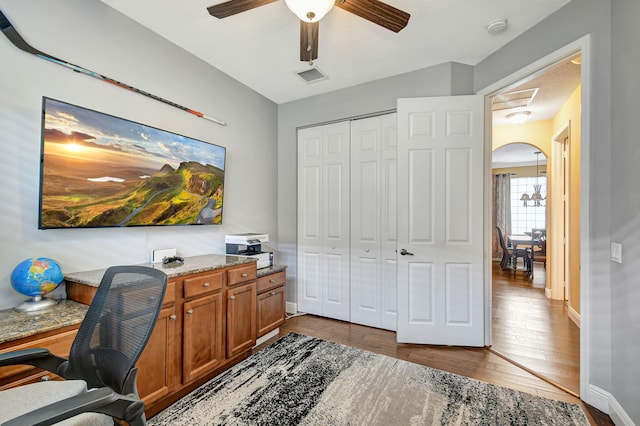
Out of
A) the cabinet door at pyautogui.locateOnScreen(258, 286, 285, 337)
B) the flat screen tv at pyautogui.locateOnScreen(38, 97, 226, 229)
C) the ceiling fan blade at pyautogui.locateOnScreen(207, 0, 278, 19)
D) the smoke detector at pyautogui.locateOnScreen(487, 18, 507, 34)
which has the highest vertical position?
the smoke detector at pyautogui.locateOnScreen(487, 18, 507, 34)

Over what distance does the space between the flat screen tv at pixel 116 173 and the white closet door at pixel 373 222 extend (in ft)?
5.44

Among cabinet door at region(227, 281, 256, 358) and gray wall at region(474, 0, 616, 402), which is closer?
gray wall at region(474, 0, 616, 402)

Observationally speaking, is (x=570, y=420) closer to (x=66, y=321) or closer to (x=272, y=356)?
(x=272, y=356)

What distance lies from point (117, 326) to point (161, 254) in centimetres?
143

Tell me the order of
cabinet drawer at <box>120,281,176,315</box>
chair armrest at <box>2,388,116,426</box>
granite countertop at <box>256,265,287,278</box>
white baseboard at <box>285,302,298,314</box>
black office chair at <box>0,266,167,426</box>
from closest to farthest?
1. chair armrest at <box>2,388,116,426</box>
2. black office chair at <box>0,266,167,426</box>
3. cabinet drawer at <box>120,281,176,315</box>
4. granite countertop at <box>256,265,287,278</box>
5. white baseboard at <box>285,302,298,314</box>

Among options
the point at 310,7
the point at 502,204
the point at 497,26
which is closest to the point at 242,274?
the point at 310,7

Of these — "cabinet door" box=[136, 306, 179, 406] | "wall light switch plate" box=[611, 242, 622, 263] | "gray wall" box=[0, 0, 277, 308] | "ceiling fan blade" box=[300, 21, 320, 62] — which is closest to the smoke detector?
"ceiling fan blade" box=[300, 21, 320, 62]

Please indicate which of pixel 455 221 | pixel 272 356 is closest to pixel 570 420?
pixel 455 221

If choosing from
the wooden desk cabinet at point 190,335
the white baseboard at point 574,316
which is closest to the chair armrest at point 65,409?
the wooden desk cabinet at point 190,335

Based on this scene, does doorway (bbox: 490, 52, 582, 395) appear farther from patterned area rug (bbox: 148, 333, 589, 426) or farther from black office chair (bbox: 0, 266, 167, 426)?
black office chair (bbox: 0, 266, 167, 426)

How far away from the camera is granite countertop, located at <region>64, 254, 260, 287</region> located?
1847mm

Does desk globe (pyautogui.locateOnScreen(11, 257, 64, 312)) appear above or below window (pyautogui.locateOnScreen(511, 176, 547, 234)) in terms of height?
below

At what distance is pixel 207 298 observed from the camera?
2.28 metres

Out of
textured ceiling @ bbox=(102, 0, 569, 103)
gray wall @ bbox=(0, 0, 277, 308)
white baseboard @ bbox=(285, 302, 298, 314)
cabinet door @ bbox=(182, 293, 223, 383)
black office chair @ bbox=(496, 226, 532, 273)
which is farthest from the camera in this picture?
black office chair @ bbox=(496, 226, 532, 273)
